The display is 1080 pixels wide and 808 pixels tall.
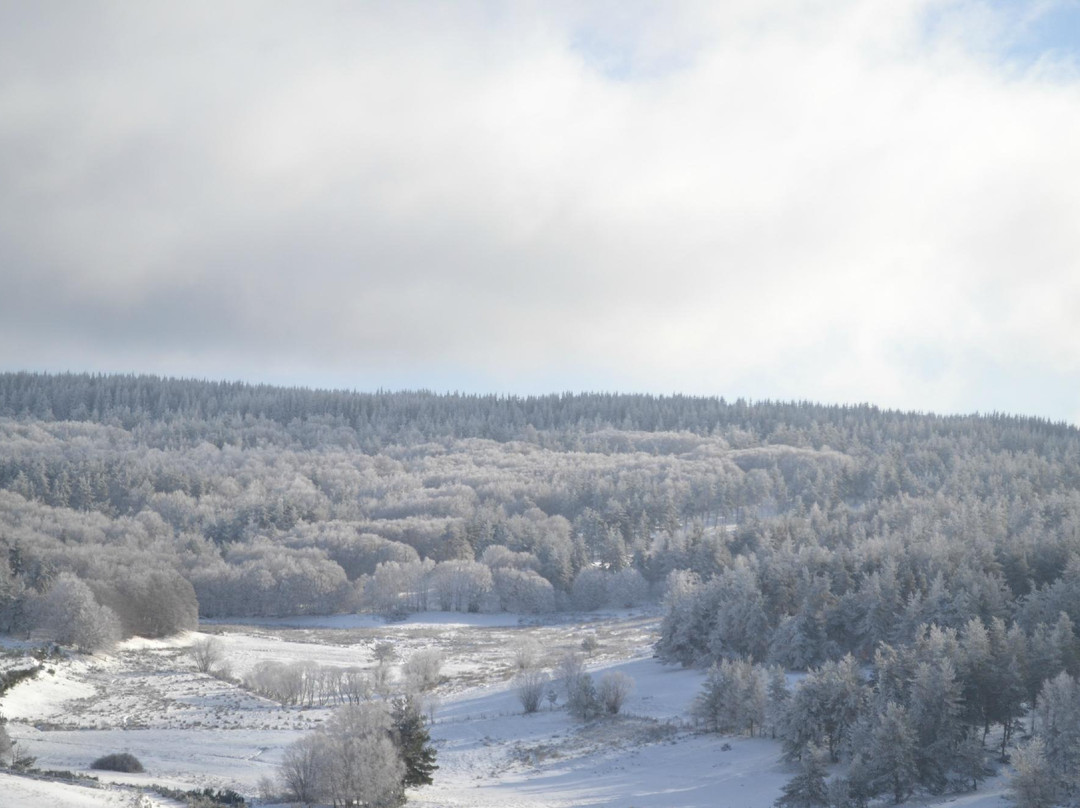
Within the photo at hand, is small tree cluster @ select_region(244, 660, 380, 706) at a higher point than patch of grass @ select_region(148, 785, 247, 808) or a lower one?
lower

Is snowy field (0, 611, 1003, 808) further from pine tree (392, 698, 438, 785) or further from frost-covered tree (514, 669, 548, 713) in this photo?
pine tree (392, 698, 438, 785)

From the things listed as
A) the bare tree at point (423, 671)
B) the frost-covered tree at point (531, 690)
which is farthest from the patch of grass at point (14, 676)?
the frost-covered tree at point (531, 690)

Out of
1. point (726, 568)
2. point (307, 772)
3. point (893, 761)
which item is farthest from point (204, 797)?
point (726, 568)

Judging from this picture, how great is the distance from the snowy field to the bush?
77cm

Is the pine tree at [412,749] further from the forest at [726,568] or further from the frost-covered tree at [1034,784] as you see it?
the frost-covered tree at [1034,784]

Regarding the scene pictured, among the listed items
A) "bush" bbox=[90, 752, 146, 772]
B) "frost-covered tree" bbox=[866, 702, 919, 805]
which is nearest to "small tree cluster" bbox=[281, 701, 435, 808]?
"bush" bbox=[90, 752, 146, 772]

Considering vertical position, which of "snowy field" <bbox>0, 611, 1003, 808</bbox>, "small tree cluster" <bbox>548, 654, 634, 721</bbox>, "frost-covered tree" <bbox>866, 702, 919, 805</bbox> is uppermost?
"frost-covered tree" <bbox>866, 702, 919, 805</bbox>

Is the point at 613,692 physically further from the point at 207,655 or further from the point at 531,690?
the point at 207,655

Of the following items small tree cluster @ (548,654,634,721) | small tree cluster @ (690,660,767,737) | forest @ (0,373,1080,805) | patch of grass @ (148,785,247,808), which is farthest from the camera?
small tree cluster @ (548,654,634,721)

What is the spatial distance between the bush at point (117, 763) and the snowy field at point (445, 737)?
774 mm

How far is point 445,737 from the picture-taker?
64.1 metres

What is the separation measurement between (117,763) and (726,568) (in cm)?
5262

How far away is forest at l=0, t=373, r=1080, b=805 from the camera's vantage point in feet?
178

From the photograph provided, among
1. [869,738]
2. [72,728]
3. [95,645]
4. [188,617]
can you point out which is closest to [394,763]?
[869,738]
